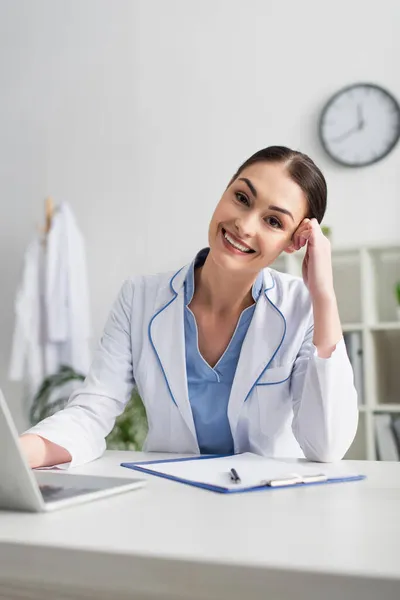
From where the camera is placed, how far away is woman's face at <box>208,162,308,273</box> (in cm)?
159

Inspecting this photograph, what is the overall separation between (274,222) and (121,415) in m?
2.02

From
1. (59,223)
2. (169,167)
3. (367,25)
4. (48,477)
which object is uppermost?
(367,25)

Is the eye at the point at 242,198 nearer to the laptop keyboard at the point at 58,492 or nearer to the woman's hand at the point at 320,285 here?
the woman's hand at the point at 320,285

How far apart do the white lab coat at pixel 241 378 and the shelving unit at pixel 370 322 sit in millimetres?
1489

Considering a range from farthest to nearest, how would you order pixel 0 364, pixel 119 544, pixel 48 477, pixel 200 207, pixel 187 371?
pixel 0 364, pixel 200 207, pixel 187 371, pixel 48 477, pixel 119 544

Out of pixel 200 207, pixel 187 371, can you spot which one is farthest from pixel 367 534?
pixel 200 207

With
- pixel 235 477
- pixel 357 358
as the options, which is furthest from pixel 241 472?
pixel 357 358

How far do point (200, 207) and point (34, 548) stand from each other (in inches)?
127

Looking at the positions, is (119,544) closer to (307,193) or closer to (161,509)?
(161,509)

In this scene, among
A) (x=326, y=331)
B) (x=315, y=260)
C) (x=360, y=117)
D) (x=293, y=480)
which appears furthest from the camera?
(x=360, y=117)

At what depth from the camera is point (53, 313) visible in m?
3.67

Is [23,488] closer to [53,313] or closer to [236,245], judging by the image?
[236,245]

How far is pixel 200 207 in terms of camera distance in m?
3.79

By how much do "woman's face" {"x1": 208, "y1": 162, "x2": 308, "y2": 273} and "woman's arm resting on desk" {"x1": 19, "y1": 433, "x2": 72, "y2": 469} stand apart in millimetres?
573
